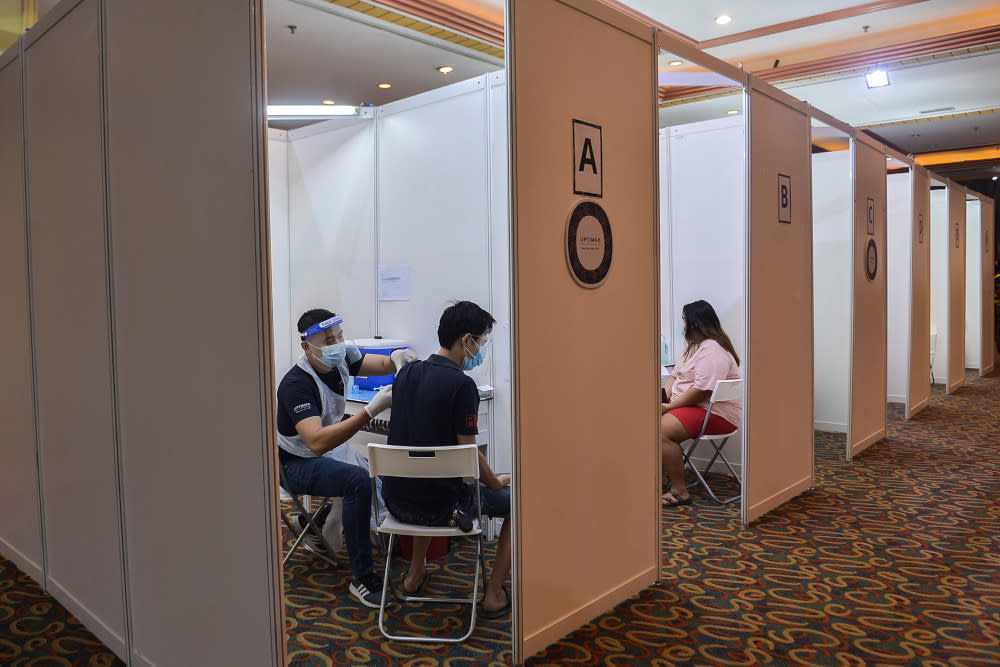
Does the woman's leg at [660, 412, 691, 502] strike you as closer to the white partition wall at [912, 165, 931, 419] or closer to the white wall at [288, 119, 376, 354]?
the white wall at [288, 119, 376, 354]

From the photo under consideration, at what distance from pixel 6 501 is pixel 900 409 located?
7695 mm

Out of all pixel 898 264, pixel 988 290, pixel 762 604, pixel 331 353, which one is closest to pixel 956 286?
pixel 898 264

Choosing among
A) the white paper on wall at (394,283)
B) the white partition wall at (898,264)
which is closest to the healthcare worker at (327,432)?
the white paper on wall at (394,283)

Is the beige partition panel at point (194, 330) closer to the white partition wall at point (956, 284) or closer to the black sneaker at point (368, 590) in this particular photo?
the black sneaker at point (368, 590)

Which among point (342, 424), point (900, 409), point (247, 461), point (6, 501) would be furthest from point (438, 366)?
point (900, 409)

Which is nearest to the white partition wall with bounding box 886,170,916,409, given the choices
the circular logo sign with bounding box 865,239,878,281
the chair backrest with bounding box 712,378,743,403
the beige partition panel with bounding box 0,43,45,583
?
the circular logo sign with bounding box 865,239,878,281

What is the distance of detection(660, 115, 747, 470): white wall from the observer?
198 inches

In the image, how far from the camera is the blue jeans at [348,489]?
317cm

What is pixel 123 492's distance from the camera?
2.53m

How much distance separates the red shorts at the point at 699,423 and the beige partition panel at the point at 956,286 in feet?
18.3

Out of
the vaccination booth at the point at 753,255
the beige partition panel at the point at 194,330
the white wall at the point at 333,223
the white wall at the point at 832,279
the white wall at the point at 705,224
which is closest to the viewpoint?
the beige partition panel at the point at 194,330

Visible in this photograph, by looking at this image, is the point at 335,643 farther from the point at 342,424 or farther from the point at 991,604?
the point at 991,604

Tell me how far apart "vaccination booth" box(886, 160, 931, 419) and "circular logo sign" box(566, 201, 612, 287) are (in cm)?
496

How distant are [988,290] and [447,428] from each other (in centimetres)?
1087
